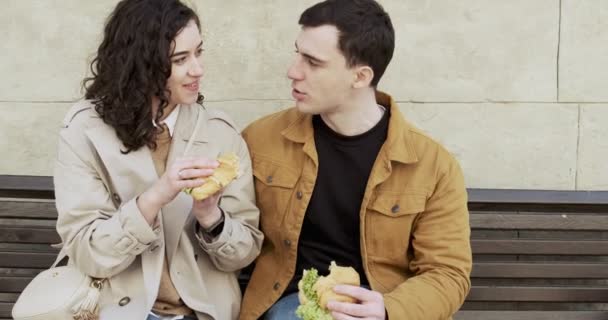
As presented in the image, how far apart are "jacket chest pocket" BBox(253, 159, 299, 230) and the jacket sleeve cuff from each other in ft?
1.98

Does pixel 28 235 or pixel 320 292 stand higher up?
pixel 320 292

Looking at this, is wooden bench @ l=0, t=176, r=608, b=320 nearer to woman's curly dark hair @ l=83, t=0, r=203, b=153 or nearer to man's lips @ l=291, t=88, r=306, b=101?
woman's curly dark hair @ l=83, t=0, r=203, b=153

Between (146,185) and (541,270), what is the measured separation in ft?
6.30

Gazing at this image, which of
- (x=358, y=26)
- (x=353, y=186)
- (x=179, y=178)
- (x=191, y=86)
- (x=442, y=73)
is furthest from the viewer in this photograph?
(x=442, y=73)

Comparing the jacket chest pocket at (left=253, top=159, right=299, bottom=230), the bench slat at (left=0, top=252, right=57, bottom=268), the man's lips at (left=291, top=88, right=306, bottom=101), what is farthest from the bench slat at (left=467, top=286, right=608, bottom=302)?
the bench slat at (left=0, top=252, right=57, bottom=268)

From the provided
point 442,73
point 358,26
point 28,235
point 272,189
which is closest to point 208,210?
point 272,189

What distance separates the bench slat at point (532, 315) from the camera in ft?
12.7

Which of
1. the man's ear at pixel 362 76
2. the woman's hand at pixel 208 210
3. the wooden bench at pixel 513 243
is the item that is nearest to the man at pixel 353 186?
the man's ear at pixel 362 76

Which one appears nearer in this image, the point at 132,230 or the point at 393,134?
the point at 132,230

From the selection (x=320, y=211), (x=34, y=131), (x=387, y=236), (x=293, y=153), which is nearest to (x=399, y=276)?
(x=387, y=236)

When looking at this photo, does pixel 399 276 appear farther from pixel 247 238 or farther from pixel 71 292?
pixel 71 292

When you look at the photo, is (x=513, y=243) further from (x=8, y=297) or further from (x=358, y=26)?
(x=8, y=297)

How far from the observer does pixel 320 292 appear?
9.23 feet

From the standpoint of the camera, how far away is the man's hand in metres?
2.79
